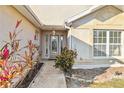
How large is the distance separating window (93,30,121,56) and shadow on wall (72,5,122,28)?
0.91m

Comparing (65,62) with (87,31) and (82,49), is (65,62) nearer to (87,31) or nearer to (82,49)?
(82,49)

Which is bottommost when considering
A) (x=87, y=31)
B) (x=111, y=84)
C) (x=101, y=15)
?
(x=111, y=84)

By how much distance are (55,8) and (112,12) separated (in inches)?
390

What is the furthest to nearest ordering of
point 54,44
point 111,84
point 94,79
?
point 54,44 < point 94,79 < point 111,84

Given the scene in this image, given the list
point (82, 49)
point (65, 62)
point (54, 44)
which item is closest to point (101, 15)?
point (82, 49)

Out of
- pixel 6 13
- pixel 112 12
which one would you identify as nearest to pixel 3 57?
pixel 6 13

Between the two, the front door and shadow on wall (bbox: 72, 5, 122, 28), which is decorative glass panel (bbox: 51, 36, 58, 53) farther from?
shadow on wall (bbox: 72, 5, 122, 28)

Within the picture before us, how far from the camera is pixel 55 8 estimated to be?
25.0m

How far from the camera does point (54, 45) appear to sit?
77.6 ft

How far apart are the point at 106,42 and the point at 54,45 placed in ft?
27.6

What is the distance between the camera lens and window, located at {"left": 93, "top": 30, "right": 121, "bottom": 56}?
16.0 m

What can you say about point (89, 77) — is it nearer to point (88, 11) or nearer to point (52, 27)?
point (88, 11)

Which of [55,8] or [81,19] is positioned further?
[55,8]
